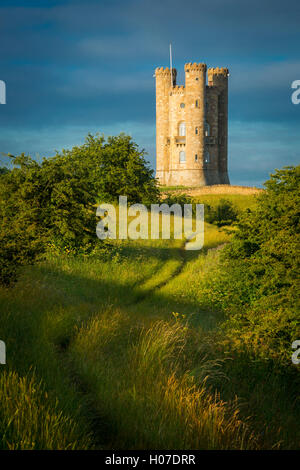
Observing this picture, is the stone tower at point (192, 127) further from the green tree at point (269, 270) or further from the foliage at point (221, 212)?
the green tree at point (269, 270)

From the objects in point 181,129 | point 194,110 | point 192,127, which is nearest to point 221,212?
point 192,127

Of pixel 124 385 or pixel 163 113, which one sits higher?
pixel 163 113

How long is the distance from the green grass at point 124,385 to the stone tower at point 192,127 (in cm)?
5993

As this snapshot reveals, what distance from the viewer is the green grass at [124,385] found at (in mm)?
5094

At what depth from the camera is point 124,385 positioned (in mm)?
6137

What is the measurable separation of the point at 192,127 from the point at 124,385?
218 feet

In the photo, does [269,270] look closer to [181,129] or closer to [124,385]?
[124,385]

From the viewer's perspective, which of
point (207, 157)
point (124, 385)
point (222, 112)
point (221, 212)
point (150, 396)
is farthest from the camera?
point (222, 112)

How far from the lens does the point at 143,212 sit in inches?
1134

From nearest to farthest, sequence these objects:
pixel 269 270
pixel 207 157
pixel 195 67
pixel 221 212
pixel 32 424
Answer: pixel 32 424, pixel 269 270, pixel 221 212, pixel 195 67, pixel 207 157

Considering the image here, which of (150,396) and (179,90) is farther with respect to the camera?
(179,90)
